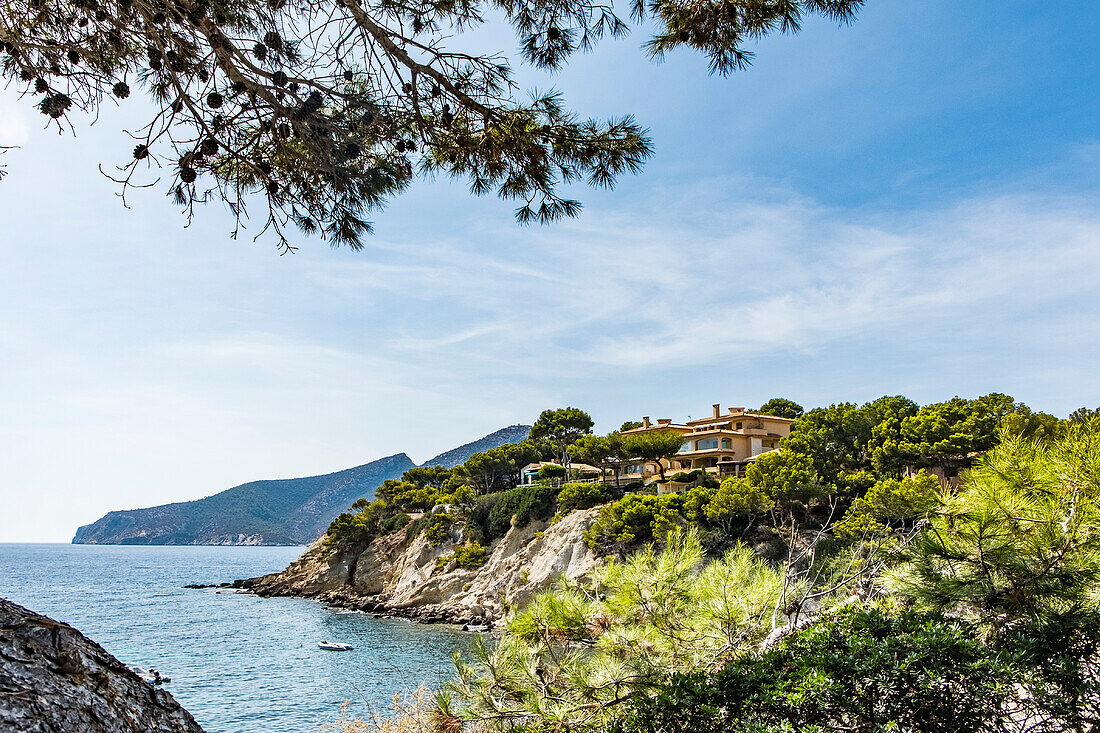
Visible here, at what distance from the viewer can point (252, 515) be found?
178 metres

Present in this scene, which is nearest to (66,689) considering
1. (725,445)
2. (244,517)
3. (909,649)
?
(909,649)

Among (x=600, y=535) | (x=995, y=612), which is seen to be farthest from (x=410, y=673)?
(x=995, y=612)

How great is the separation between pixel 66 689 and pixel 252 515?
7820 inches

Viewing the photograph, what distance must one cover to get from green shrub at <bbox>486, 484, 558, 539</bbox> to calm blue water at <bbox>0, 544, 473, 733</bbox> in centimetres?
752

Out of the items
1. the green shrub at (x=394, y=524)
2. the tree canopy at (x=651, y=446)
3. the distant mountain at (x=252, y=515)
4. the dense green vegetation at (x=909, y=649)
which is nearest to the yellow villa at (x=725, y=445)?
the tree canopy at (x=651, y=446)

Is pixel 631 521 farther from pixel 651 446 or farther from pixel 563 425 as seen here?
pixel 563 425

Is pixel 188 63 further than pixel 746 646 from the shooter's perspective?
No

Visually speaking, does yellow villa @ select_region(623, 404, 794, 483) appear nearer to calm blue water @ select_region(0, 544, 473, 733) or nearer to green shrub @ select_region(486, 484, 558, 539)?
green shrub @ select_region(486, 484, 558, 539)

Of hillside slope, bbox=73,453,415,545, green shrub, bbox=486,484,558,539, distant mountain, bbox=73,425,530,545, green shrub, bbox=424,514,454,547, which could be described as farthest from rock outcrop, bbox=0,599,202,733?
hillside slope, bbox=73,453,415,545

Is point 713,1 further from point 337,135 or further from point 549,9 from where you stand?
point 337,135

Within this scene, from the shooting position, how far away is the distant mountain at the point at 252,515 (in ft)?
553

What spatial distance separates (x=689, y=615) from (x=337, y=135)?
404 cm

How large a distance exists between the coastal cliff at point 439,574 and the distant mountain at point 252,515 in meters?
114

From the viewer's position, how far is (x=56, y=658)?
149 centimetres
